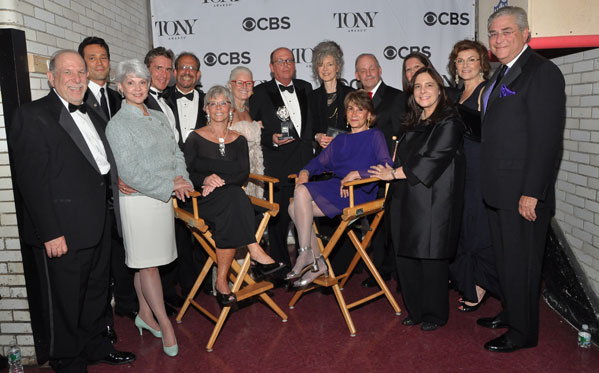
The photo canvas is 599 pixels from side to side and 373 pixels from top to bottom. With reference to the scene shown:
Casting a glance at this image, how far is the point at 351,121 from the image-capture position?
3553 mm

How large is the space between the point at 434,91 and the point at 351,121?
694mm

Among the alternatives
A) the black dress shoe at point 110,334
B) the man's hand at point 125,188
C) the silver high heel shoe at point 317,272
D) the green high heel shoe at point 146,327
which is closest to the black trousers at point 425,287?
the silver high heel shoe at point 317,272

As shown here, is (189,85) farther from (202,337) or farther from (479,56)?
(479,56)

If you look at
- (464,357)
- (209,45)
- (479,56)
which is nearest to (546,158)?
(479,56)

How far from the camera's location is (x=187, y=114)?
398cm

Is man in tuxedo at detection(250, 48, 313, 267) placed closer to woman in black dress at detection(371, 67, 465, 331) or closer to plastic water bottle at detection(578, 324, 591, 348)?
woman in black dress at detection(371, 67, 465, 331)

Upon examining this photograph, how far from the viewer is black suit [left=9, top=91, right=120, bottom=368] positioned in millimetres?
2451

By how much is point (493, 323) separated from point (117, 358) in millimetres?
2574

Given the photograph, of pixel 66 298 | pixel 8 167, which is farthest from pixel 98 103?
pixel 66 298

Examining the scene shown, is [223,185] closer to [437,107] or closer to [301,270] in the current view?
[301,270]

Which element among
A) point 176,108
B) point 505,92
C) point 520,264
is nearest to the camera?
point 505,92

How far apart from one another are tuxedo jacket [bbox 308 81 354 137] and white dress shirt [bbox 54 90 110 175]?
75.4 inches

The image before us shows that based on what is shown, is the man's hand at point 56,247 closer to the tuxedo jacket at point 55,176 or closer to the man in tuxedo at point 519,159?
the tuxedo jacket at point 55,176

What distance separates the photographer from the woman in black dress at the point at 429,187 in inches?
119
